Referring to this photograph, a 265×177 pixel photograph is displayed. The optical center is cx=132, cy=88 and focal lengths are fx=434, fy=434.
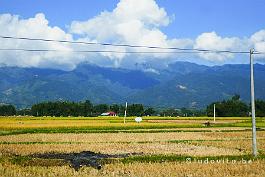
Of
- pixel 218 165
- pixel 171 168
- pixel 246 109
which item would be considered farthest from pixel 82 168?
pixel 246 109

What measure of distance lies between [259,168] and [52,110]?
130900mm

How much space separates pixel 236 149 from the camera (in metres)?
30.7

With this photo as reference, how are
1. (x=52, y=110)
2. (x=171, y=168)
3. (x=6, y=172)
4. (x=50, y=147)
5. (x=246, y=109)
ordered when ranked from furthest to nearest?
1. (x=52, y=110)
2. (x=246, y=109)
3. (x=50, y=147)
4. (x=171, y=168)
5. (x=6, y=172)

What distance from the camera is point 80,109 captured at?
147m

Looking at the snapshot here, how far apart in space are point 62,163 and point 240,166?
8516mm

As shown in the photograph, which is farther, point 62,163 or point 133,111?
point 133,111

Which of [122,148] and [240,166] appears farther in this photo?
[122,148]

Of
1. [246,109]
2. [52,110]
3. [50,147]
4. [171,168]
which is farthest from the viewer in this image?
[52,110]

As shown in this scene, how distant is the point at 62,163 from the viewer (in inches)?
839

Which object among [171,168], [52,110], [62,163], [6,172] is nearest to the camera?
[6,172]

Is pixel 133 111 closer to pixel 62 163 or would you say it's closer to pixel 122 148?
pixel 122 148

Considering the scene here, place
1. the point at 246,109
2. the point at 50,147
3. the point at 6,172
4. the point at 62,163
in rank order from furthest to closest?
the point at 246,109 < the point at 50,147 < the point at 62,163 < the point at 6,172

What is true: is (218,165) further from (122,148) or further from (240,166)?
(122,148)

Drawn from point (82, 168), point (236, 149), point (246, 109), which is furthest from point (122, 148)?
point (246, 109)
